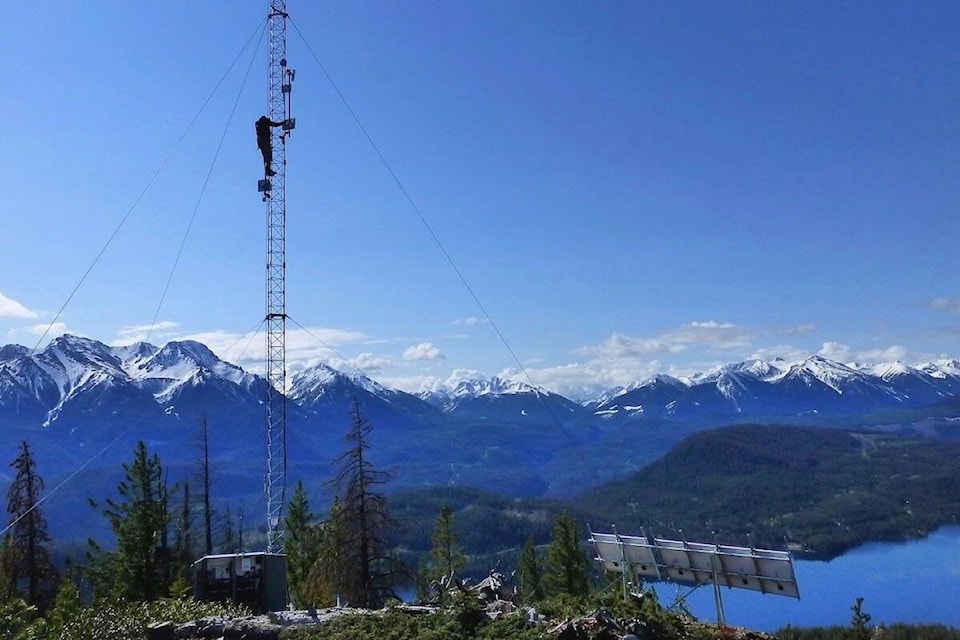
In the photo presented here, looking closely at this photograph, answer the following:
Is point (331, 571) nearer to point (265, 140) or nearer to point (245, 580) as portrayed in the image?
point (245, 580)

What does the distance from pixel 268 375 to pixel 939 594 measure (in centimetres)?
19084

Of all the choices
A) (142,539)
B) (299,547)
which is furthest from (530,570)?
(142,539)

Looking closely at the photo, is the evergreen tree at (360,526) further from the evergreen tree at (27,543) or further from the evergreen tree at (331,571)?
the evergreen tree at (27,543)

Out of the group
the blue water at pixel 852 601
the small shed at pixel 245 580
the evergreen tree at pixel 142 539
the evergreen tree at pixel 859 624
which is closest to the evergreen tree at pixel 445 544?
the evergreen tree at pixel 142 539

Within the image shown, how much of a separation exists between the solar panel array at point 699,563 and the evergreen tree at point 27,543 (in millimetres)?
29625

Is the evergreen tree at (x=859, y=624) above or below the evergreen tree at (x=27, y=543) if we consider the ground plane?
below

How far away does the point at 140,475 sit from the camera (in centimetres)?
3847

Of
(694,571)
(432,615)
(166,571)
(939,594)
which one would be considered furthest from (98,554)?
(939,594)

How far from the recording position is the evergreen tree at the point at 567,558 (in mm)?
50375

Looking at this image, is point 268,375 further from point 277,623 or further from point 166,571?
point 277,623

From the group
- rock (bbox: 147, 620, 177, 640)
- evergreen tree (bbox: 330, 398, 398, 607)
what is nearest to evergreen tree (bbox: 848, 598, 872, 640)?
rock (bbox: 147, 620, 177, 640)

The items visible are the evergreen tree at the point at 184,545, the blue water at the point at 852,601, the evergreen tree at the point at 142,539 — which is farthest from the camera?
A: the blue water at the point at 852,601

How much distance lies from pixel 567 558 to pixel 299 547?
17.5 metres

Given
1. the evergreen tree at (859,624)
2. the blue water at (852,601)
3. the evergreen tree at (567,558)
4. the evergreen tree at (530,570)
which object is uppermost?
the evergreen tree at (859,624)
